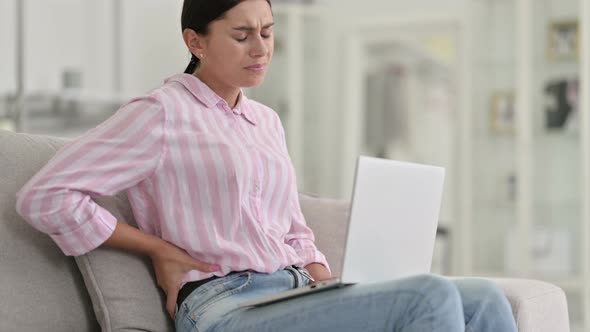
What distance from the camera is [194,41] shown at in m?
1.90

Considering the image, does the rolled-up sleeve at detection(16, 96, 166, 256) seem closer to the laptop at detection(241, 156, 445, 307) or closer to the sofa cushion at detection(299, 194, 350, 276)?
the laptop at detection(241, 156, 445, 307)

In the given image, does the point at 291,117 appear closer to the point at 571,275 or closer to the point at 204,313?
the point at 571,275

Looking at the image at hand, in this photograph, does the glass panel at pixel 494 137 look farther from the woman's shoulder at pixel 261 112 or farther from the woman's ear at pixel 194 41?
the woman's ear at pixel 194 41

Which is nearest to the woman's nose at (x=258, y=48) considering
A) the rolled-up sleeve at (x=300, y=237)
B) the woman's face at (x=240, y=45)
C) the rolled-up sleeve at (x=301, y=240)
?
the woman's face at (x=240, y=45)

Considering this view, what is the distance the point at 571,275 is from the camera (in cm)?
505

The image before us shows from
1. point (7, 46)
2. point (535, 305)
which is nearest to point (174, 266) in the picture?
point (535, 305)

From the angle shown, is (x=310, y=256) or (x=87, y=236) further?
(x=310, y=256)

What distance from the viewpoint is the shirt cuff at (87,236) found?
168 cm

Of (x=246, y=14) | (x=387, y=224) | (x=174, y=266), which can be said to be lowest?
(x=174, y=266)

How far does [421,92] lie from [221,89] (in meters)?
4.36

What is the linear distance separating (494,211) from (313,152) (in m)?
1.37

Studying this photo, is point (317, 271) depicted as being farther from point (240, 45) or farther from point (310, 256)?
point (240, 45)

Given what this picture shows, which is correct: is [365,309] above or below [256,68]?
below

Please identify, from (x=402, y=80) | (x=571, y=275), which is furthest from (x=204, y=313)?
(x=402, y=80)
